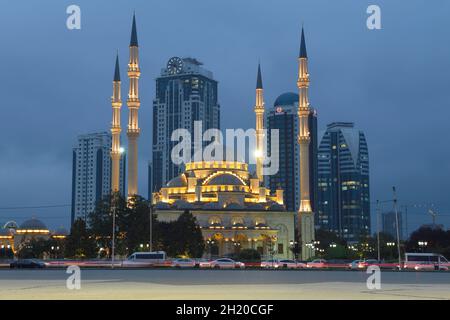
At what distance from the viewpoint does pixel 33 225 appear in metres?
133

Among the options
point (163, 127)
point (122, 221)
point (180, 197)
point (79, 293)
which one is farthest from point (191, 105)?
point (79, 293)

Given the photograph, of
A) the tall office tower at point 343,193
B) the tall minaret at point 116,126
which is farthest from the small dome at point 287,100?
the tall minaret at point 116,126

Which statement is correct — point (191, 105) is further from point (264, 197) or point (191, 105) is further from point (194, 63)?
point (264, 197)

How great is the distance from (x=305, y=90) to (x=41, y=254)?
47.8m

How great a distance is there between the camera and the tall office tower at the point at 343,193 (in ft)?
611

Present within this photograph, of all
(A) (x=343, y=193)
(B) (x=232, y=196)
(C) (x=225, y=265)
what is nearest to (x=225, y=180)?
(B) (x=232, y=196)

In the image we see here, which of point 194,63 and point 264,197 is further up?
point 194,63

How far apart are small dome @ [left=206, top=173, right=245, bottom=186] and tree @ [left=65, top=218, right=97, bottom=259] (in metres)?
39.1

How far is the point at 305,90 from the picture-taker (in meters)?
97.2

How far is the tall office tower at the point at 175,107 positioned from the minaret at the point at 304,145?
90.8 metres

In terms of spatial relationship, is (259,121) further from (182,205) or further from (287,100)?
(287,100)

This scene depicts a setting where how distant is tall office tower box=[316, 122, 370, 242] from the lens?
18612 cm

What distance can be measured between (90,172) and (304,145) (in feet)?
330
